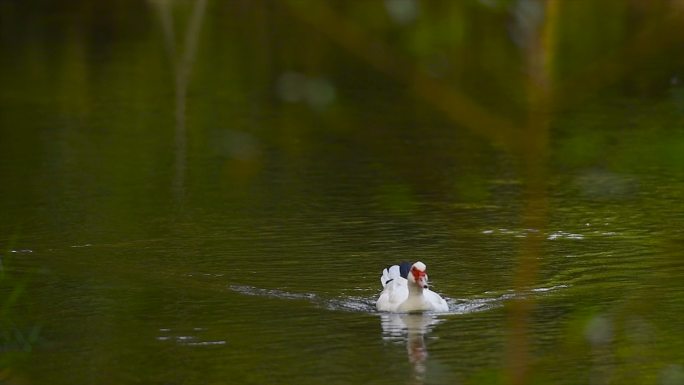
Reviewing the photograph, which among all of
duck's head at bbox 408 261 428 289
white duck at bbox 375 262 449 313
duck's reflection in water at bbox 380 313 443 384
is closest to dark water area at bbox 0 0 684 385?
duck's reflection in water at bbox 380 313 443 384

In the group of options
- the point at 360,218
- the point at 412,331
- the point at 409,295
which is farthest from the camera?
the point at 360,218

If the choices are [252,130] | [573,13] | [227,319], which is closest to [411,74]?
[227,319]

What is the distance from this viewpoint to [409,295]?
1182 cm

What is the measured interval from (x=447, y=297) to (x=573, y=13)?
28.7 metres

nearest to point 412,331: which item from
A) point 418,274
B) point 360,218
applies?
point 418,274

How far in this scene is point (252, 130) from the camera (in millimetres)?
23422

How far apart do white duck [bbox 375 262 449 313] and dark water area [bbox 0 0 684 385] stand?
0.15m

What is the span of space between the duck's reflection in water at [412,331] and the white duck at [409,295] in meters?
0.06

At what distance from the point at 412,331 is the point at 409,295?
455 millimetres

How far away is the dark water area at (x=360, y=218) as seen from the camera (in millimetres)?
4898

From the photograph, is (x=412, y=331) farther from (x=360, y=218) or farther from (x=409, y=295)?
(x=360, y=218)

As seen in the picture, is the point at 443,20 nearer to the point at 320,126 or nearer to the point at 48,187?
the point at 48,187

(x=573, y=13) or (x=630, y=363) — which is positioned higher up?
(x=573, y=13)

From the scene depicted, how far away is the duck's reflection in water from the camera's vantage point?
10.6 m
